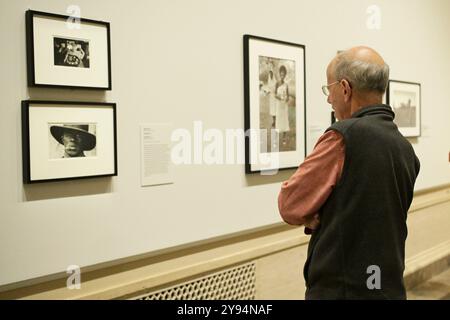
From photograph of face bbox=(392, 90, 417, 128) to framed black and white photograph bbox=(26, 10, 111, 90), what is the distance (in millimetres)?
3005

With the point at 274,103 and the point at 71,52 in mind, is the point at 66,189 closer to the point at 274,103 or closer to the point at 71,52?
the point at 71,52

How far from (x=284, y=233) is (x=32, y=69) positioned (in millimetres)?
2075

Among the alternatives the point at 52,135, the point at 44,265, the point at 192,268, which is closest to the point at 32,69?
the point at 52,135

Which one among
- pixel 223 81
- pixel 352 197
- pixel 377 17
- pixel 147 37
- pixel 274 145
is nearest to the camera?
pixel 352 197

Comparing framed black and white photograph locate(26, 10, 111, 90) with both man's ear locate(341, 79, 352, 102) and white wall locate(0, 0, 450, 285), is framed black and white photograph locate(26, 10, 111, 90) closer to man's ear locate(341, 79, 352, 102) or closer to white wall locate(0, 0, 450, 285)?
white wall locate(0, 0, 450, 285)

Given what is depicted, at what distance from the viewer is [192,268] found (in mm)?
2688

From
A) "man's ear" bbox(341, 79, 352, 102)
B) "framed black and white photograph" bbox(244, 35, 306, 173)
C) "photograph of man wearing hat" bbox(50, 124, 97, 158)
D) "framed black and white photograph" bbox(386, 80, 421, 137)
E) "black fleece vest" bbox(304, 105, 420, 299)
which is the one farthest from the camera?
"framed black and white photograph" bbox(386, 80, 421, 137)

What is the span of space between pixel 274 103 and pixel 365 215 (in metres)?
1.56

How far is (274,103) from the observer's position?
10.4 feet

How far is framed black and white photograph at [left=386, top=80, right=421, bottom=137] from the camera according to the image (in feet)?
14.4

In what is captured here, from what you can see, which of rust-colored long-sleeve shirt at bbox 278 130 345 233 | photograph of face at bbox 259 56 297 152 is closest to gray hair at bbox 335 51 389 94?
rust-colored long-sleeve shirt at bbox 278 130 345 233

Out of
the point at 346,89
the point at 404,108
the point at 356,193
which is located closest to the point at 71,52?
the point at 346,89

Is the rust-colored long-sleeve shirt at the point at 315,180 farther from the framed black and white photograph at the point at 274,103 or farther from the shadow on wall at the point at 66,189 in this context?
the framed black and white photograph at the point at 274,103

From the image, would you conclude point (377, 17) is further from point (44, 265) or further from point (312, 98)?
point (44, 265)
